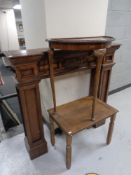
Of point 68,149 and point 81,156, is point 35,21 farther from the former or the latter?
point 81,156

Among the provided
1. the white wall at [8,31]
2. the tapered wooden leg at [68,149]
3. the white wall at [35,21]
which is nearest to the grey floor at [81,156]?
the tapered wooden leg at [68,149]

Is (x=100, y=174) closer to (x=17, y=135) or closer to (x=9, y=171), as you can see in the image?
(x=9, y=171)

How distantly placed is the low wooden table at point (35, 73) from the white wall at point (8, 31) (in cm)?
647

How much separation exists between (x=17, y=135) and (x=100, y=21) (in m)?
1.71

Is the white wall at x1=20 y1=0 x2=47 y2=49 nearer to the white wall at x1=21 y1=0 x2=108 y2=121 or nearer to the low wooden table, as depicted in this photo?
the white wall at x1=21 y1=0 x2=108 y2=121

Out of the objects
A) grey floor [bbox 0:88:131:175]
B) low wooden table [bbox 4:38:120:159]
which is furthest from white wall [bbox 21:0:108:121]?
grey floor [bbox 0:88:131:175]

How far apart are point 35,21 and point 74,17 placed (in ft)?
1.28

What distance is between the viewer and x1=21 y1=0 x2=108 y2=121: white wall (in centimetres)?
125

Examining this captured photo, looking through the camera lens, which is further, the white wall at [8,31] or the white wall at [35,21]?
the white wall at [8,31]

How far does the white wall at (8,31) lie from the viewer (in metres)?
6.59

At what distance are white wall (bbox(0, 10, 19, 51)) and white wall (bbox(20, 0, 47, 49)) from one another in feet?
19.1

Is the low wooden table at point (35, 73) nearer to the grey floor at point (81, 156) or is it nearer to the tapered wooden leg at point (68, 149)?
the grey floor at point (81, 156)

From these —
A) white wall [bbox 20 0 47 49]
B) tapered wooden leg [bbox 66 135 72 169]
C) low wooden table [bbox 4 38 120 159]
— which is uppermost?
white wall [bbox 20 0 47 49]

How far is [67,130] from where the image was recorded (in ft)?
3.90
